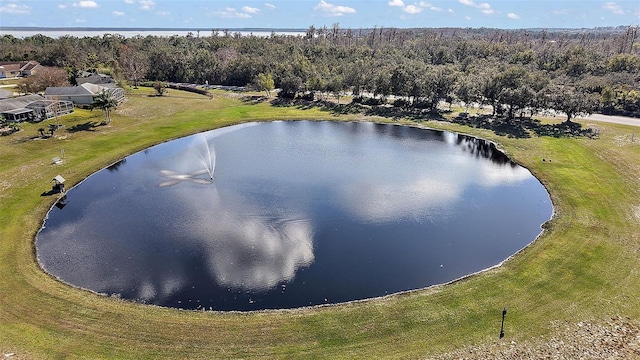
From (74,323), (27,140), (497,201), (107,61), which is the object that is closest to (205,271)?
(74,323)

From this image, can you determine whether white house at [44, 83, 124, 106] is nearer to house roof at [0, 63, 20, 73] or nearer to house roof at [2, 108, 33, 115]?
house roof at [2, 108, 33, 115]

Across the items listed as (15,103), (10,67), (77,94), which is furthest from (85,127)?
(10,67)

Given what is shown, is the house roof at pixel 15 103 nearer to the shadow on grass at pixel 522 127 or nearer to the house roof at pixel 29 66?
the house roof at pixel 29 66

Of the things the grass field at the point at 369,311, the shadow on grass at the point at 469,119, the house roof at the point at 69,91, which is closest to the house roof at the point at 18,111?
the house roof at the point at 69,91

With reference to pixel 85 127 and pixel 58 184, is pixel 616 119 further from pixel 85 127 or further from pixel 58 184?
pixel 85 127

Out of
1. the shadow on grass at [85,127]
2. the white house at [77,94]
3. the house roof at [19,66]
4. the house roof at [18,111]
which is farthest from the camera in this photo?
the house roof at [19,66]

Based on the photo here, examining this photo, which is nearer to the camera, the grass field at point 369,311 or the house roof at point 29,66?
the grass field at point 369,311

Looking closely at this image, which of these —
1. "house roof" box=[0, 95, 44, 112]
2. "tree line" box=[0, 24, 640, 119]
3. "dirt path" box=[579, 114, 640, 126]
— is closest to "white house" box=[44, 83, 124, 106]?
"house roof" box=[0, 95, 44, 112]

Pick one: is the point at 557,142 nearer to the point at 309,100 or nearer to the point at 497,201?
the point at 497,201
